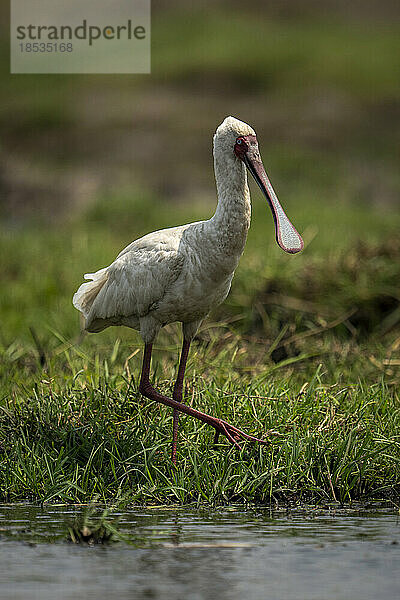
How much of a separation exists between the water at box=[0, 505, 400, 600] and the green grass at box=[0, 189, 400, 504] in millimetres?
234

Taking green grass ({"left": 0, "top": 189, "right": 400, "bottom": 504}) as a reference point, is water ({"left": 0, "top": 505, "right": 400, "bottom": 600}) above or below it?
below

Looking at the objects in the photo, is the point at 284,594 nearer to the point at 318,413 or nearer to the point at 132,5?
the point at 318,413

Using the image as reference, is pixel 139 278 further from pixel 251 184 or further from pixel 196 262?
pixel 251 184

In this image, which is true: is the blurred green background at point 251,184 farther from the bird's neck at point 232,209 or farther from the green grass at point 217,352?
the bird's neck at point 232,209

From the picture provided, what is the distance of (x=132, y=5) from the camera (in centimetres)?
2755

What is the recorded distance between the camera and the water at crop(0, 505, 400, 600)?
14.5 ft

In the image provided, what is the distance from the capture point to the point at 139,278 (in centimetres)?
640

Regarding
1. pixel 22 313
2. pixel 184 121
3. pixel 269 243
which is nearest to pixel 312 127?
pixel 184 121

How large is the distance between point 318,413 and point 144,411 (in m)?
0.93

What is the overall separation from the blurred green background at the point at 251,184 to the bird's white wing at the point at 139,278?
0.77m

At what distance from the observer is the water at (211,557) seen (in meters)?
4.43

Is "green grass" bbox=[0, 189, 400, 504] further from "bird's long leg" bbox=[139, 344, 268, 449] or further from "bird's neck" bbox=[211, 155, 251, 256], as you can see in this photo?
"bird's neck" bbox=[211, 155, 251, 256]

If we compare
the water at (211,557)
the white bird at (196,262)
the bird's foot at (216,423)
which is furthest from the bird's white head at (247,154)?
the water at (211,557)

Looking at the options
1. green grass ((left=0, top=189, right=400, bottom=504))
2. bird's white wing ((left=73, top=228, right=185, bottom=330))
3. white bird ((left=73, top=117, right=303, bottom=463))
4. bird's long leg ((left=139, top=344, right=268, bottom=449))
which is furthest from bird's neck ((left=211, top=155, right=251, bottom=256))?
green grass ((left=0, top=189, right=400, bottom=504))
